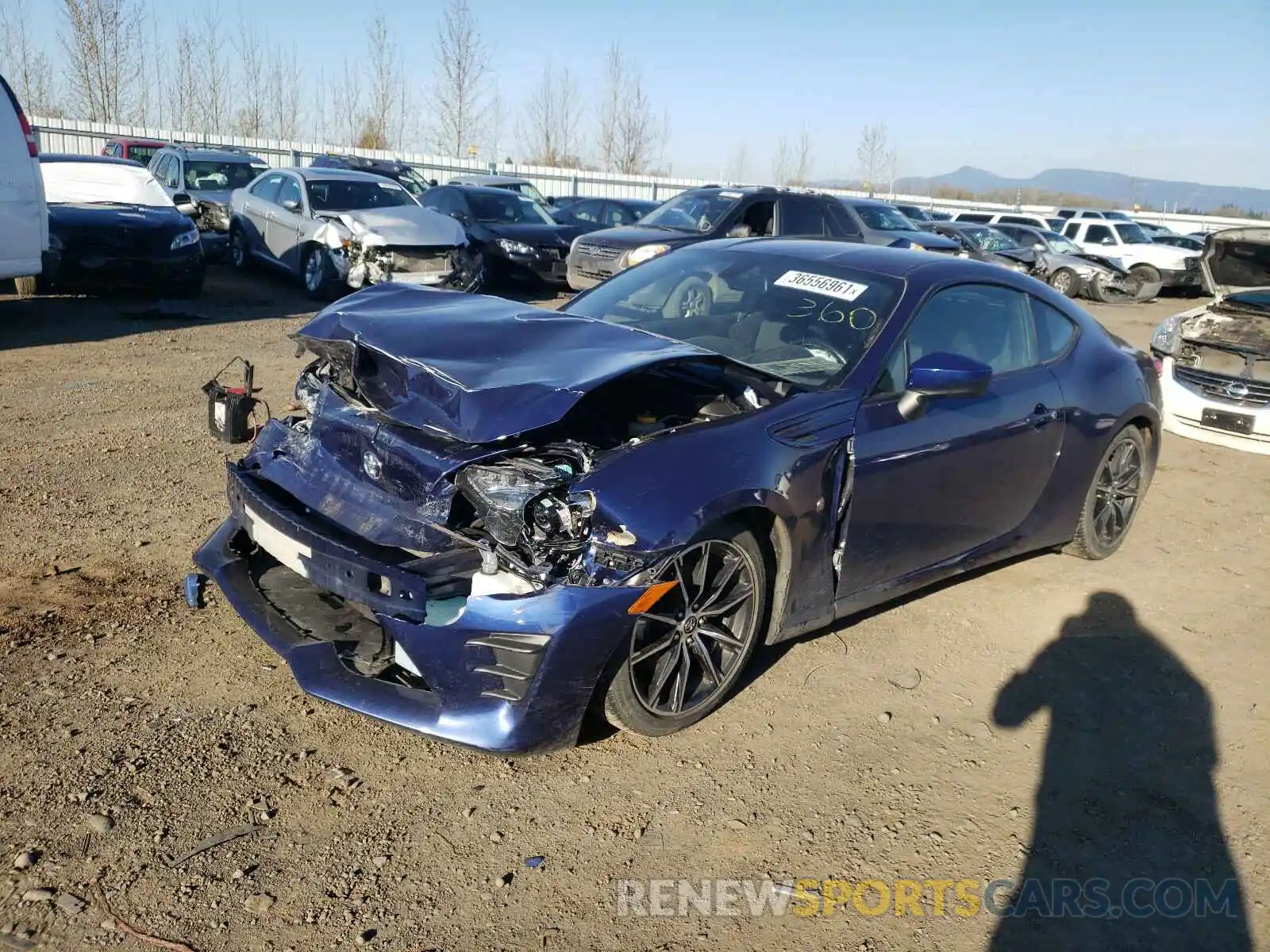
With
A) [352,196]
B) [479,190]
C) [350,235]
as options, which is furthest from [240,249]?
[479,190]

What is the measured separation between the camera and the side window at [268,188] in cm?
1352

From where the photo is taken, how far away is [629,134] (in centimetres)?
4416

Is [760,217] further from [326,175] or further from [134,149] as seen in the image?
[134,149]

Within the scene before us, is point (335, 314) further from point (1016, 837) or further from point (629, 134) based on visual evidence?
point (629, 134)

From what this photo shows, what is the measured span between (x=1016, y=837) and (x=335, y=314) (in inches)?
120

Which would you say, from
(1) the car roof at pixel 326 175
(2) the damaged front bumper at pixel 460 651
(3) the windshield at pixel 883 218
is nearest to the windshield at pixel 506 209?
(1) the car roof at pixel 326 175

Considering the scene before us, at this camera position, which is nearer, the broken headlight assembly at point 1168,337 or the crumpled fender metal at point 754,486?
the crumpled fender metal at point 754,486

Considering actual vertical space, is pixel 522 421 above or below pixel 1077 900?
above

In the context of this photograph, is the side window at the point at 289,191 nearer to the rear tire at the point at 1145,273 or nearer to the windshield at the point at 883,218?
the windshield at the point at 883,218

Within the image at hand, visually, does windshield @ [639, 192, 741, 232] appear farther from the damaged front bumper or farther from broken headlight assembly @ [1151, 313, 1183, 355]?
the damaged front bumper

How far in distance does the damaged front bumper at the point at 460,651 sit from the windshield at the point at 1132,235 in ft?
74.7

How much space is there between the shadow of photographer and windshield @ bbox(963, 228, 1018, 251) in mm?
16897

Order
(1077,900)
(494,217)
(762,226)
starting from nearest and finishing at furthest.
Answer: (1077,900) < (762,226) < (494,217)

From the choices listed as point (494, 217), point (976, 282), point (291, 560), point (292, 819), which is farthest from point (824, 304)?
point (494, 217)
